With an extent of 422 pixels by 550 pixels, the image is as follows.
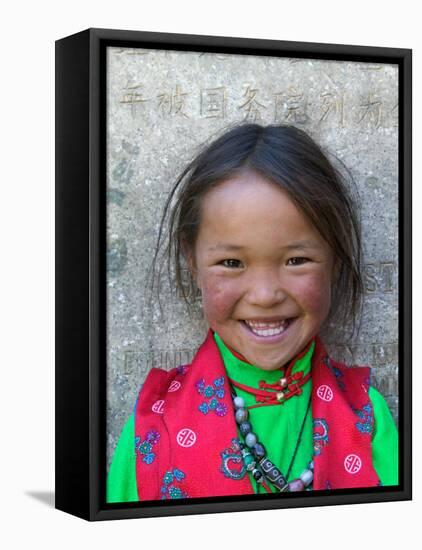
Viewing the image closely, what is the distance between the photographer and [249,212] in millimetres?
7008

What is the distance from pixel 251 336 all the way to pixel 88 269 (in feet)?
2.63

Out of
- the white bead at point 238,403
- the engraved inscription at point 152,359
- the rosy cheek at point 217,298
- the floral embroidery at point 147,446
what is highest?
the rosy cheek at point 217,298

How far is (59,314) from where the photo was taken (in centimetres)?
719

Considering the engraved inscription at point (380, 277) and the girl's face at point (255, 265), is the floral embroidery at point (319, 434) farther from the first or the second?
the engraved inscription at point (380, 277)

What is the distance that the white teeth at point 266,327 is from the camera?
7131 mm

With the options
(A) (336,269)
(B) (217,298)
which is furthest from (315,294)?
(B) (217,298)

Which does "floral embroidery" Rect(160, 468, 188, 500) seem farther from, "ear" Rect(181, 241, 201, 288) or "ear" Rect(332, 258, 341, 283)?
"ear" Rect(332, 258, 341, 283)

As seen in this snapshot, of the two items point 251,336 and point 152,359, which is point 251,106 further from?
point 152,359

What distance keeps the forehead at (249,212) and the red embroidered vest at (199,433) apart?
0.49 metres

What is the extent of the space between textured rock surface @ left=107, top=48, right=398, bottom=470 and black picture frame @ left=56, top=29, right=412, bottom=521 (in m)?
0.05

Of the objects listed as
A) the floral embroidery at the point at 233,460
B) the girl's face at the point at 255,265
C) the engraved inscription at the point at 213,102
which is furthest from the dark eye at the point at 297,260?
the floral embroidery at the point at 233,460

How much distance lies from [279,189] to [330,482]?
134cm

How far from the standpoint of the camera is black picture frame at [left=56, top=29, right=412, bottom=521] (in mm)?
6836

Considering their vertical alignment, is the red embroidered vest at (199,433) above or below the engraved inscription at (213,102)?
below
